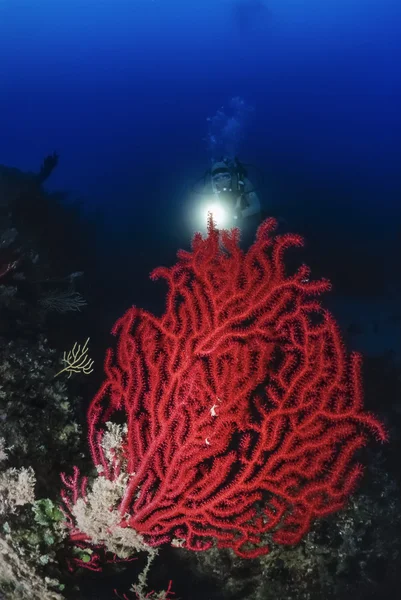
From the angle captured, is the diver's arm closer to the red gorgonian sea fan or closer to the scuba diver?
the scuba diver

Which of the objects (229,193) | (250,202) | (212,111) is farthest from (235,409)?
(212,111)

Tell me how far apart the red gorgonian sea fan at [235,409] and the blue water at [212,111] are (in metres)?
8.47

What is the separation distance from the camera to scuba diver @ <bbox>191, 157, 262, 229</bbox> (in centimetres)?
929

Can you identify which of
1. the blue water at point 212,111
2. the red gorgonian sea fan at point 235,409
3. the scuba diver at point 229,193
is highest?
the blue water at point 212,111

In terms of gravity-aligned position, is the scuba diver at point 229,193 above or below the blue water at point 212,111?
below

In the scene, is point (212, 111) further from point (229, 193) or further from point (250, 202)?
point (229, 193)

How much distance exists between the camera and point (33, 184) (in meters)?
11.6

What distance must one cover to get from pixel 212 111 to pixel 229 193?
8767 centimetres

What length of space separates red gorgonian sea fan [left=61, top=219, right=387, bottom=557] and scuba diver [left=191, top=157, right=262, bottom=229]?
20.1 feet

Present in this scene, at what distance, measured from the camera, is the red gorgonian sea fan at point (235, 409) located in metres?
2.99

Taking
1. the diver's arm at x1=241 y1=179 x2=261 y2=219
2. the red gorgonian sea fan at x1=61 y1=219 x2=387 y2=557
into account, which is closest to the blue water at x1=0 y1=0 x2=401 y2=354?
the diver's arm at x1=241 y1=179 x2=261 y2=219

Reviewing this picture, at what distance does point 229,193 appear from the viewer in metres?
9.30

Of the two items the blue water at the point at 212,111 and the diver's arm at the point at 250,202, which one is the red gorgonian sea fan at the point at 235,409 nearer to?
the diver's arm at the point at 250,202

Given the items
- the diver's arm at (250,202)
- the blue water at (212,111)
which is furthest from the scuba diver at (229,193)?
the blue water at (212,111)
